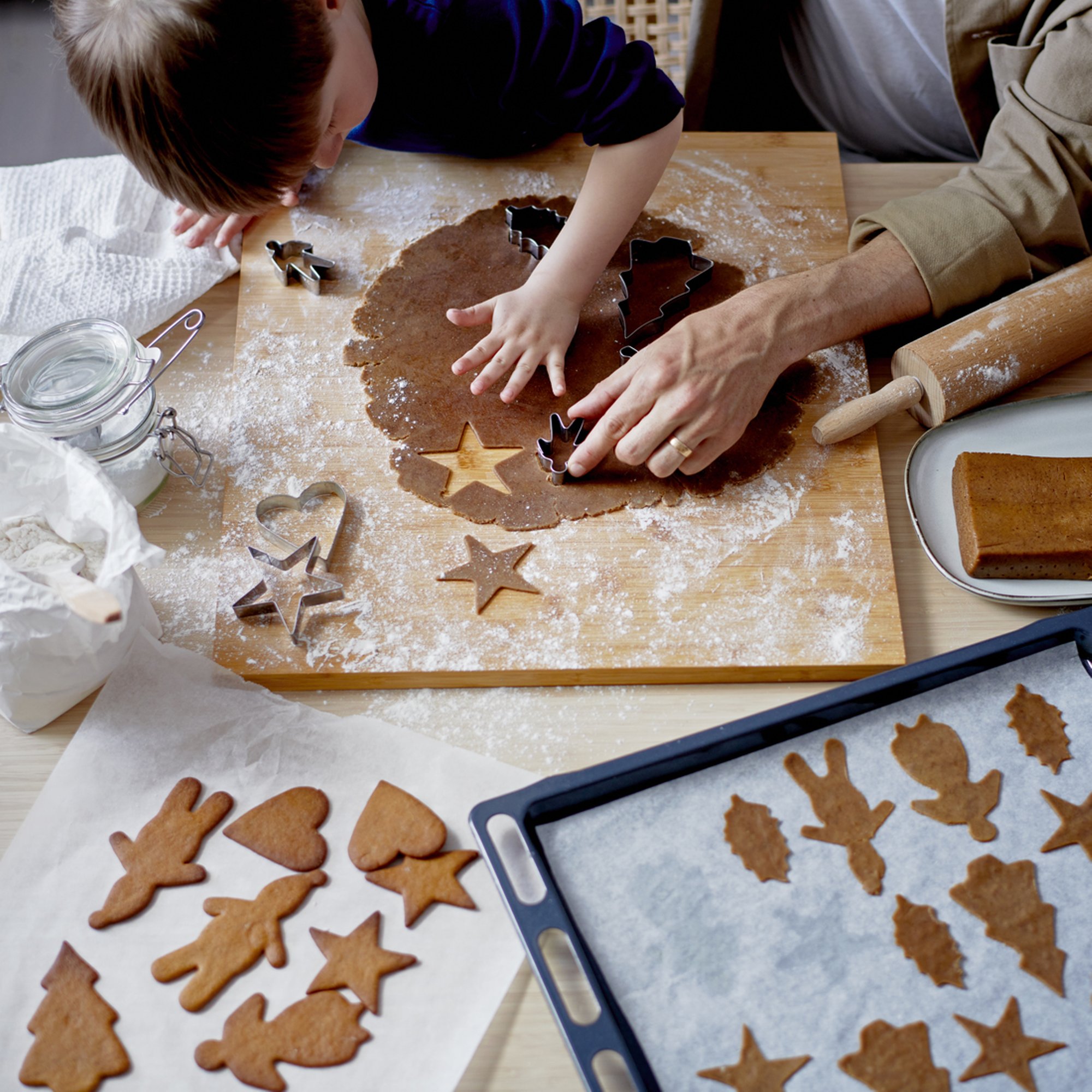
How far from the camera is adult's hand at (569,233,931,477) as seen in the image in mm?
970

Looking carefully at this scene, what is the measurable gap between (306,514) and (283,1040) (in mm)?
493

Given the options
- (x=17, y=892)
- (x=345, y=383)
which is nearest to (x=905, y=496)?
(x=345, y=383)

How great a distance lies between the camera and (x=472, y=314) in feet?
3.43

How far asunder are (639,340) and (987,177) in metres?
0.43

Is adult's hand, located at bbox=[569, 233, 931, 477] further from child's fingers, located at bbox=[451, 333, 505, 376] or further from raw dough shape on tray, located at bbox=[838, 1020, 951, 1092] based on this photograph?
raw dough shape on tray, located at bbox=[838, 1020, 951, 1092]

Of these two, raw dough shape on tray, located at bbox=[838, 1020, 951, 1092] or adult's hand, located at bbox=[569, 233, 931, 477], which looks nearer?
raw dough shape on tray, located at bbox=[838, 1020, 951, 1092]

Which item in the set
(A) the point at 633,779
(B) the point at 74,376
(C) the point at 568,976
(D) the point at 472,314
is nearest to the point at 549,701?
(A) the point at 633,779

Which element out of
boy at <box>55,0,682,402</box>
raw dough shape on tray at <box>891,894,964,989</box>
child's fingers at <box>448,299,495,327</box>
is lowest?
raw dough shape on tray at <box>891,894,964,989</box>

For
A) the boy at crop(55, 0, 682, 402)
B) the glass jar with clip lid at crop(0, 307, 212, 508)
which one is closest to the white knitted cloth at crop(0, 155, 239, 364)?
the boy at crop(55, 0, 682, 402)

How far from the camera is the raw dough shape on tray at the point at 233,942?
733 mm

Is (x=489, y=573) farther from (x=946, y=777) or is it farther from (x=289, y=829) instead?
(x=946, y=777)

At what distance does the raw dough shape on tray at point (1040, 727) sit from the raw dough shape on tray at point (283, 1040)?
23.7 inches

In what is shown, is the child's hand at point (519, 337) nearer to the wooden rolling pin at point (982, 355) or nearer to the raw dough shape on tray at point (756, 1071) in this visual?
the wooden rolling pin at point (982, 355)

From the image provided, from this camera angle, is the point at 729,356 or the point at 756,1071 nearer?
the point at 756,1071
